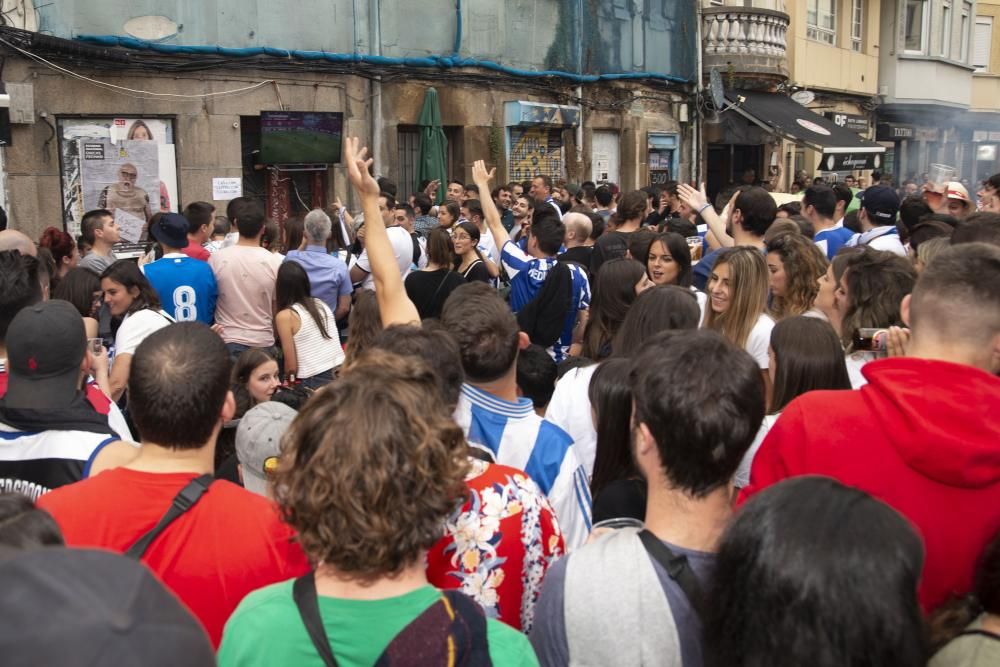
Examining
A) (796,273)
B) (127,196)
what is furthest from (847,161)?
(796,273)

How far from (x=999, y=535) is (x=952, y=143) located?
113ft

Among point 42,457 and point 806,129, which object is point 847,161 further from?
point 42,457

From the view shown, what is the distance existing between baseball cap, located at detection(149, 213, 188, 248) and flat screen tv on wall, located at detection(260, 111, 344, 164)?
622 cm

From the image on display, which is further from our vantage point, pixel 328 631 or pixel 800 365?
pixel 800 365

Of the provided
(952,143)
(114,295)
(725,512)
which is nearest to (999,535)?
(725,512)

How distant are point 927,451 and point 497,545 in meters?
1.07

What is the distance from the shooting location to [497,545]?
2.44 meters

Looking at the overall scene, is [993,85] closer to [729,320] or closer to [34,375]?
[729,320]

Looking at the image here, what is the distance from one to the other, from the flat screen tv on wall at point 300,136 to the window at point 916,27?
70.6ft

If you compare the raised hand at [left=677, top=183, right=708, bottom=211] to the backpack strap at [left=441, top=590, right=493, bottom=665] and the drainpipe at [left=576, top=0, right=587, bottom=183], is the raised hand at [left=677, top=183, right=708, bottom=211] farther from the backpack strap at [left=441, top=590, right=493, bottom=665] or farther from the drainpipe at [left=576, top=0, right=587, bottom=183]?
the drainpipe at [left=576, top=0, right=587, bottom=183]

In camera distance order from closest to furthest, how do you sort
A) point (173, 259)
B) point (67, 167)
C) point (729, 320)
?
point (729, 320) < point (173, 259) < point (67, 167)

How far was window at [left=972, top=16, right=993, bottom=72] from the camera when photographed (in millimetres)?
33938

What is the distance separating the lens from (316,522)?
1.88 meters

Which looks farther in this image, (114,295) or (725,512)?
(114,295)
